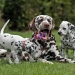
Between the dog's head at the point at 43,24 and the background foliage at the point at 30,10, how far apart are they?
12451 millimetres

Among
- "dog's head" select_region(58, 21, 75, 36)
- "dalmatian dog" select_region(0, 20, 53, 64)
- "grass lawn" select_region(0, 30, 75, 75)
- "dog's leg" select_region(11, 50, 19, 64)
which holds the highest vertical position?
"dog's head" select_region(58, 21, 75, 36)

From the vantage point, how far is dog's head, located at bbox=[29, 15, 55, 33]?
7928mm

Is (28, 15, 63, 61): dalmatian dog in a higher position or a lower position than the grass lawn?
higher

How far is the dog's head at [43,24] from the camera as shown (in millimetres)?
7928

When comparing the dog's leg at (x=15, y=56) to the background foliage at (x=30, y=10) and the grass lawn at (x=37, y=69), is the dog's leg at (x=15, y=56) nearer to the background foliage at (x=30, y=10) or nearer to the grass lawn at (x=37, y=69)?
the grass lawn at (x=37, y=69)

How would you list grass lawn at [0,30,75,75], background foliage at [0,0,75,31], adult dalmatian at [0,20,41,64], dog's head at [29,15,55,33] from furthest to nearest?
background foliage at [0,0,75,31], dog's head at [29,15,55,33], adult dalmatian at [0,20,41,64], grass lawn at [0,30,75,75]

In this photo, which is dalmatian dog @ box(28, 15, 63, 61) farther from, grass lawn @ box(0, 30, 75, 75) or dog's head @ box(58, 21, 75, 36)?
grass lawn @ box(0, 30, 75, 75)

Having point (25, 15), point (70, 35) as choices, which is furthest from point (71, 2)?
point (70, 35)

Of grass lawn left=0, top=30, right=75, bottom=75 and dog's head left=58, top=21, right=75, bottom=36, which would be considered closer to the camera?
grass lawn left=0, top=30, right=75, bottom=75

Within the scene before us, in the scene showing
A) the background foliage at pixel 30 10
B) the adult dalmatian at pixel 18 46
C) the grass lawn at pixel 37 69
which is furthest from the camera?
the background foliage at pixel 30 10

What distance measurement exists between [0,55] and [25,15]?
1464 cm

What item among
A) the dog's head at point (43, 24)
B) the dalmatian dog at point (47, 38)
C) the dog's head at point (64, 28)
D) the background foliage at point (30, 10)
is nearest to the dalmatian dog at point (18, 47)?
Result: the dalmatian dog at point (47, 38)

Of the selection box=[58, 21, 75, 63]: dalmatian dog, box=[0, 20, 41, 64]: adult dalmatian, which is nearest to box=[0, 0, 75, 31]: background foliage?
box=[58, 21, 75, 63]: dalmatian dog

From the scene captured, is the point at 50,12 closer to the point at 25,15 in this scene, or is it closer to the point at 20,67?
the point at 25,15
